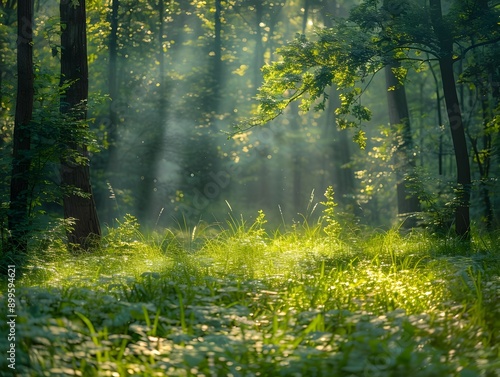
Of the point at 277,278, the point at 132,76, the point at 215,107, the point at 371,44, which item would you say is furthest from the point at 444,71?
the point at 132,76

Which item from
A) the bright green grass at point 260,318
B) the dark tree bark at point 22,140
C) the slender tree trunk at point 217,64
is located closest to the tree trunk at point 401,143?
the bright green grass at point 260,318

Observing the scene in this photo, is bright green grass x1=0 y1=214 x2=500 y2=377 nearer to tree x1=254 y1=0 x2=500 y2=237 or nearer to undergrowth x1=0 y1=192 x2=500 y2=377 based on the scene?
undergrowth x1=0 y1=192 x2=500 y2=377

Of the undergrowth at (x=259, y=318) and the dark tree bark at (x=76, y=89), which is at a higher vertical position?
the dark tree bark at (x=76, y=89)

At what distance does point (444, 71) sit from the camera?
1288 cm

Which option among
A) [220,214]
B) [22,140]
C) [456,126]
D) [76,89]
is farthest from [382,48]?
[220,214]

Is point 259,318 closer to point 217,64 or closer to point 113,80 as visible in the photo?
point 113,80

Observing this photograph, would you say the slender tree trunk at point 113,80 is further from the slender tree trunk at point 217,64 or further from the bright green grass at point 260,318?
the bright green grass at point 260,318

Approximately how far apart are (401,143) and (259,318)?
1087cm

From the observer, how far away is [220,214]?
29.5m

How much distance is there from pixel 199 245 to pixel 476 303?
590cm

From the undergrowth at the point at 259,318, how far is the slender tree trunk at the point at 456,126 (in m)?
2.98

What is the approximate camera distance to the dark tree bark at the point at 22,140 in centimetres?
1012

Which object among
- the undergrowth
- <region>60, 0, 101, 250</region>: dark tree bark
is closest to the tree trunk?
the undergrowth

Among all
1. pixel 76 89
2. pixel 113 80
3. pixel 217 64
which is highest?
pixel 217 64
